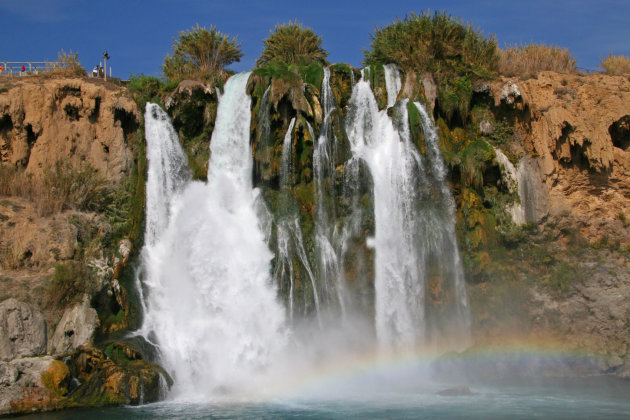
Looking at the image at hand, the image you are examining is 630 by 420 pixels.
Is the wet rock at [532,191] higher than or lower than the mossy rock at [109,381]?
higher

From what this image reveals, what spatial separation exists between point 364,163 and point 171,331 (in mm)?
7646

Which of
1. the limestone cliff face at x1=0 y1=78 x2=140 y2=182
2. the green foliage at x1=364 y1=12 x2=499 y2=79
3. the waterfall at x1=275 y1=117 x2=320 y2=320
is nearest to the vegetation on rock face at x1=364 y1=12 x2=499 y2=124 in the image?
the green foliage at x1=364 y1=12 x2=499 y2=79

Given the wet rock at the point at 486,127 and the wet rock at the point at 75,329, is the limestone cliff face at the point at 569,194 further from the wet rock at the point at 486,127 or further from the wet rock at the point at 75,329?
the wet rock at the point at 75,329

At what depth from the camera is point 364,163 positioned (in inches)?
785

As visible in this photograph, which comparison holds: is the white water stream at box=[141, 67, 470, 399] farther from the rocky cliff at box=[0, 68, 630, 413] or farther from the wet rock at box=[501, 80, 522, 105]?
the wet rock at box=[501, 80, 522, 105]

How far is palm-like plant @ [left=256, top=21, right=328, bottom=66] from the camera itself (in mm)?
26375

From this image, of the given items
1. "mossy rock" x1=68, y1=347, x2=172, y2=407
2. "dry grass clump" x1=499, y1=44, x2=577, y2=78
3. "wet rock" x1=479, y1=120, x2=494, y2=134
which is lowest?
"mossy rock" x1=68, y1=347, x2=172, y2=407

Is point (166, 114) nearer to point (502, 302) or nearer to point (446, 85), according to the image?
point (446, 85)

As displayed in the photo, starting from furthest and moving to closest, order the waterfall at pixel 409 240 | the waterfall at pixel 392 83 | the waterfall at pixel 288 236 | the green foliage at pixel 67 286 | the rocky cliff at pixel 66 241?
1. the waterfall at pixel 392 83
2. the waterfall at pixel 409 240
3. the waterfall at pixel 288 236
4. the green foliage at pixel 67 286
5. the rocky cliff at pixel 66 241

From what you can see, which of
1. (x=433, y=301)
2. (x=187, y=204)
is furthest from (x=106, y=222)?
(x=433, y=301)

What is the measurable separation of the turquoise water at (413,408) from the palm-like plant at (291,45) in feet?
50.0

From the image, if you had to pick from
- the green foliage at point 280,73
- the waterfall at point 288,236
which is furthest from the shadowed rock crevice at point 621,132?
the waterfall at point 288,236

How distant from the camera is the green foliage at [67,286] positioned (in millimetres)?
16453

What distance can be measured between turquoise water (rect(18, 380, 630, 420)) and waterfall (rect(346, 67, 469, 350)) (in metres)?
2.95
